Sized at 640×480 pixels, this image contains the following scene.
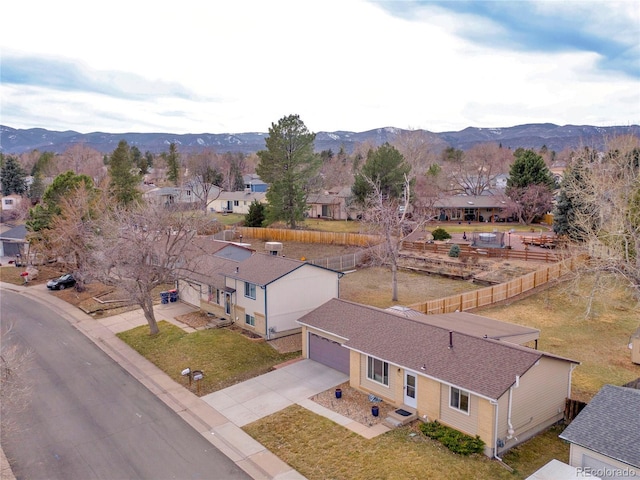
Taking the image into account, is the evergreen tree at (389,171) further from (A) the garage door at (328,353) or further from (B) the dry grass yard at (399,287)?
(A) the garage door at (328,353)

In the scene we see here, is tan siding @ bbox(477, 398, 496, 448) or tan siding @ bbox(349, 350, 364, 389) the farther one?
tan siding @ bbox(349, 350, 364, 389)

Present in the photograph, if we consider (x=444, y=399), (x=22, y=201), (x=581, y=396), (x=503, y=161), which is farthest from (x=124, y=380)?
(x=503, y=161)

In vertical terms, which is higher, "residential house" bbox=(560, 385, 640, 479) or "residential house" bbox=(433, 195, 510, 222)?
"residential house" bbox=(433, 195, 510, 222)

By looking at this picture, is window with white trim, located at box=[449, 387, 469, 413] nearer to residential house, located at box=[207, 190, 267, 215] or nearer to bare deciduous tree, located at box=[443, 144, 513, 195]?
bare deciduous tree, located at box=[443, 144, 513, 195]

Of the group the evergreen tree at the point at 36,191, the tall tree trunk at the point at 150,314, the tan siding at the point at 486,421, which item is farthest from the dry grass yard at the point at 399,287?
the evergreen tree at the point at 36,191

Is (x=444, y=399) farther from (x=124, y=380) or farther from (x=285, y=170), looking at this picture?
(x=285, y=170)

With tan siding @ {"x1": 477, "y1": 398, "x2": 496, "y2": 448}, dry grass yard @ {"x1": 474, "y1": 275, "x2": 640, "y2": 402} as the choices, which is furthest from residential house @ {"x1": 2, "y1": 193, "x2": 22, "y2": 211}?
tan siding @ {"x1": 477, "y1": 398, "x2": 496, "y2": 448}
